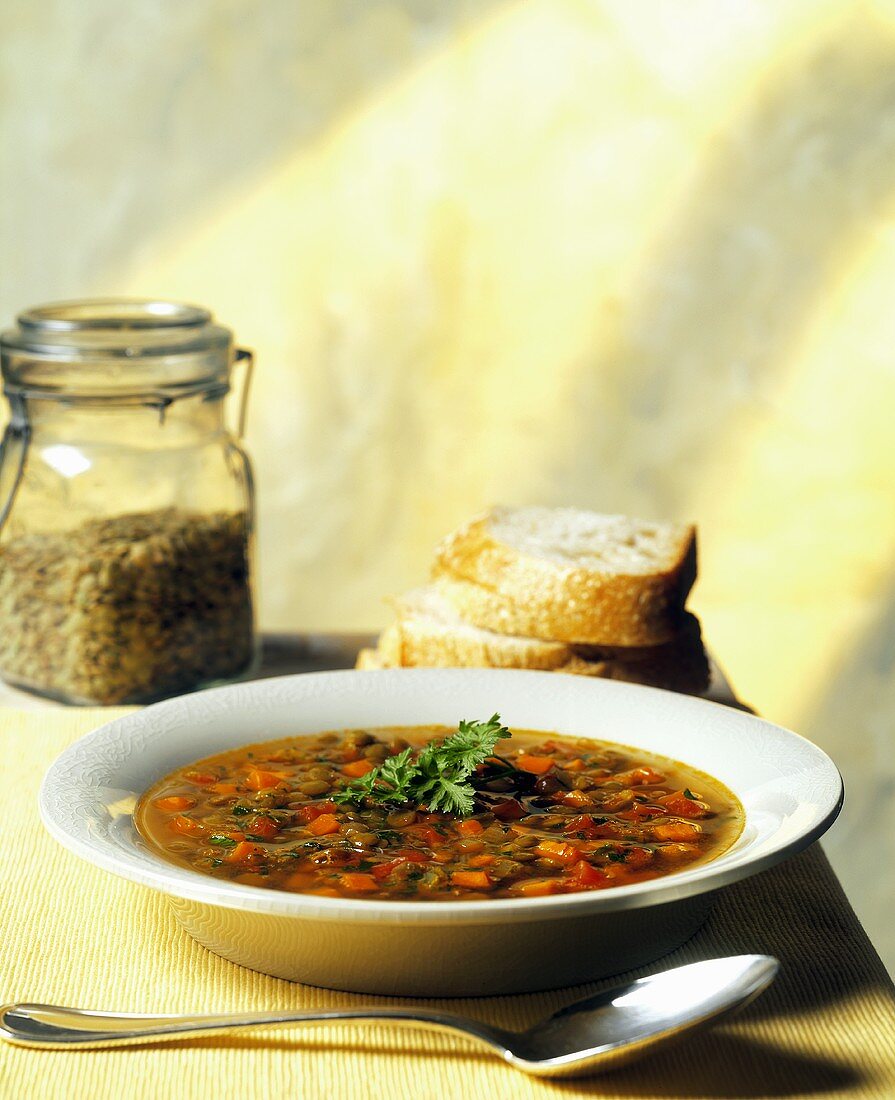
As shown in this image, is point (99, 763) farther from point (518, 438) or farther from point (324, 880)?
point (518, 438)

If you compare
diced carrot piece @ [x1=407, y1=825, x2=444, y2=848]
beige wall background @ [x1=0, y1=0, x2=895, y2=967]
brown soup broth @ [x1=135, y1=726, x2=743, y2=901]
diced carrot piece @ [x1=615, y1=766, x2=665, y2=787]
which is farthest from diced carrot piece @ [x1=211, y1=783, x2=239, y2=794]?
beige wall background @ [x1=0, y1=0, x2=895, y2=967]

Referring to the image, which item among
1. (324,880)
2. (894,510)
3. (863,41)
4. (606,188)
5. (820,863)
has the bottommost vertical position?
(894,510)

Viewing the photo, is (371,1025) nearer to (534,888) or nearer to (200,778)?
(534,888)

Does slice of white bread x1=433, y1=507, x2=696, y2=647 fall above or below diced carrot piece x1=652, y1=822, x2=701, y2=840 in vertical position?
below

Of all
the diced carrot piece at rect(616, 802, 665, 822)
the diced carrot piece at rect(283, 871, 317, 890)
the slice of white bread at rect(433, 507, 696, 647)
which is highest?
the diced carrot piece at rect(283, 871, 317, 890)

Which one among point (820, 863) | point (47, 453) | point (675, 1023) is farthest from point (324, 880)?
point (47, 453)

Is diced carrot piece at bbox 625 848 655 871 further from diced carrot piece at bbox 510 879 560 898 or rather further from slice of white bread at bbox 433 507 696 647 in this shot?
slice of white bread at bbox 433 507 696 647
